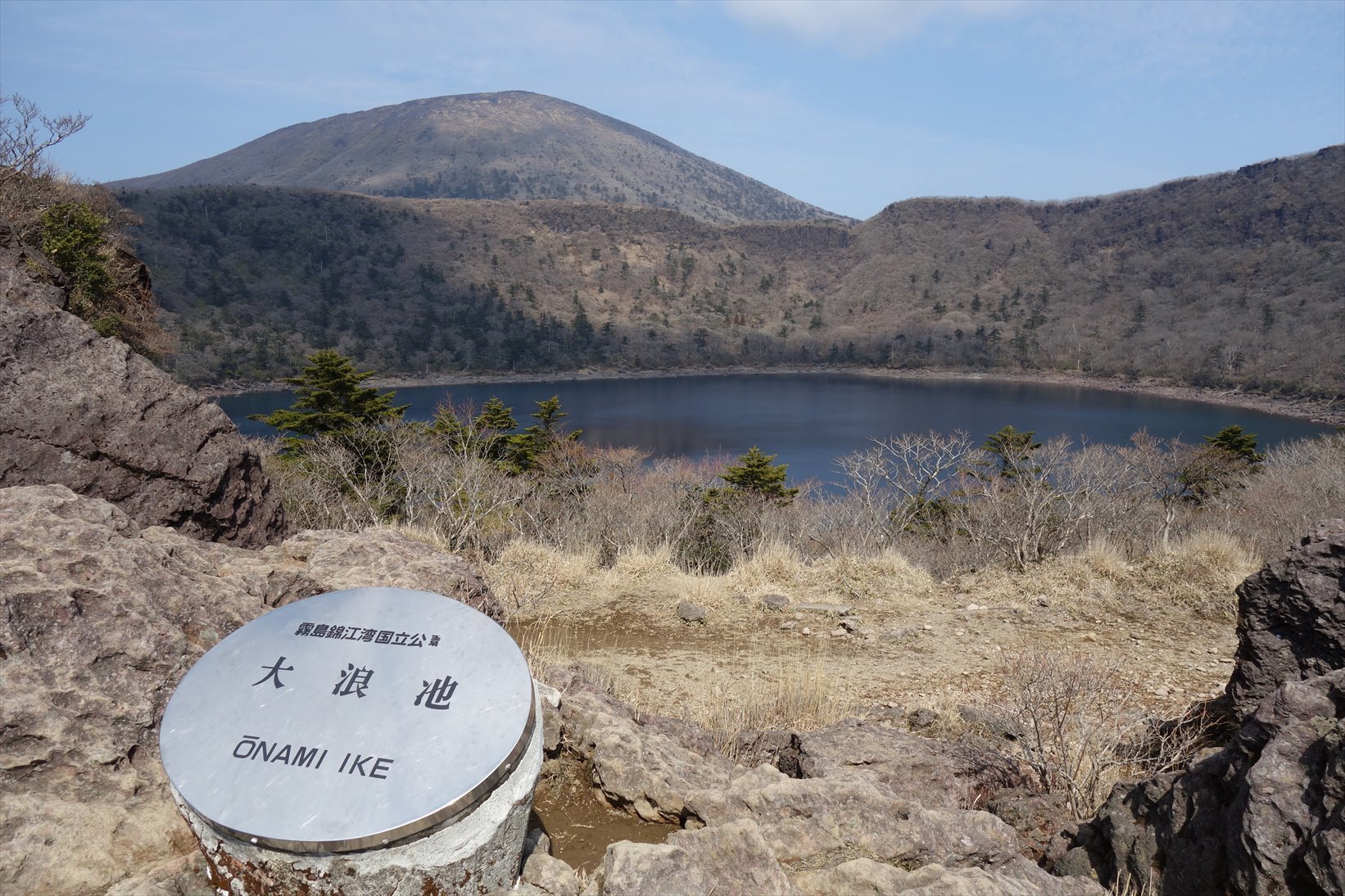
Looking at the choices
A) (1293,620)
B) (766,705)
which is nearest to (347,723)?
(766,705)

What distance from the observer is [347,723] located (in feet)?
6.98

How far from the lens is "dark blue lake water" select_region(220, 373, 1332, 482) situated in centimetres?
4119

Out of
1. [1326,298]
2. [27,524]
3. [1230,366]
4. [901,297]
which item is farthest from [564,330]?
[27,524]

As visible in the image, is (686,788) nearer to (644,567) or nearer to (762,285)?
(644,567)

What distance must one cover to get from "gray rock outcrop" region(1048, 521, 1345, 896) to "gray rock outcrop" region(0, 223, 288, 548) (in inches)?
207

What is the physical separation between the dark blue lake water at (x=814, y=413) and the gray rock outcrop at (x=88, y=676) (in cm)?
2861

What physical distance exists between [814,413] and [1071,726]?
49191mm

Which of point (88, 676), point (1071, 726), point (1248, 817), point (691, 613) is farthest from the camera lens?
point (691, 613)

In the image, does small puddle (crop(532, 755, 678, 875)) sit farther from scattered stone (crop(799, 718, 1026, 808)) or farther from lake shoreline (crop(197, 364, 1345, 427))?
lake shoreline (crop(197, 364, 1345, 427))

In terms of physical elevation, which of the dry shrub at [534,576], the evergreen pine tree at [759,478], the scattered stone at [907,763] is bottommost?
the evergreen pine tree at [759,478]

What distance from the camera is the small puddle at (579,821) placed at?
9.34 feet

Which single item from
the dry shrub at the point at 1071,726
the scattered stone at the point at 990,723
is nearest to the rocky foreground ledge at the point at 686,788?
the dry shrub at the point at 1071,726

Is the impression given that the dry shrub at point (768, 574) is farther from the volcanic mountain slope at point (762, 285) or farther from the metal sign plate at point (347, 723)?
the volcanic mountain slope at point (762, 285)

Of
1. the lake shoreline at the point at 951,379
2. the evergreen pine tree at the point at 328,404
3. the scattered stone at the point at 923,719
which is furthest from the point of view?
the lake shoreline at the point at 951,379
